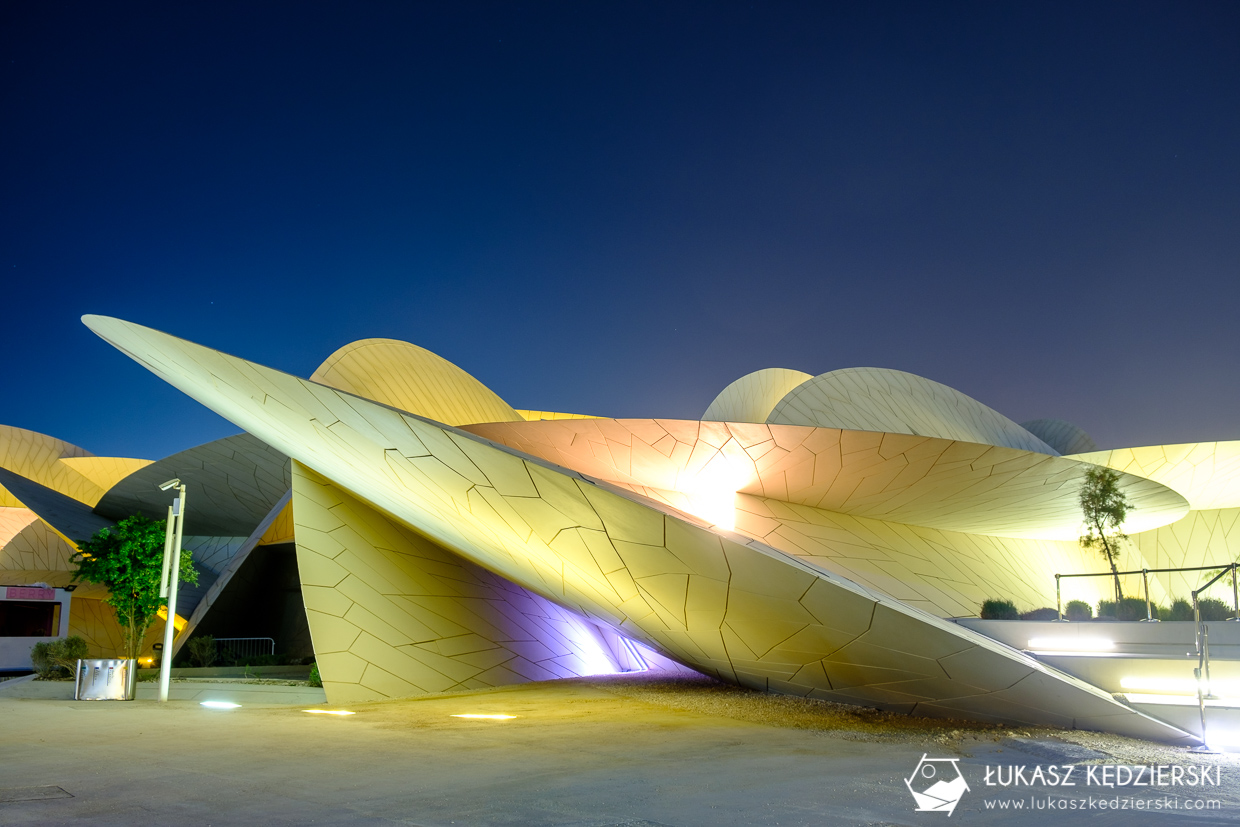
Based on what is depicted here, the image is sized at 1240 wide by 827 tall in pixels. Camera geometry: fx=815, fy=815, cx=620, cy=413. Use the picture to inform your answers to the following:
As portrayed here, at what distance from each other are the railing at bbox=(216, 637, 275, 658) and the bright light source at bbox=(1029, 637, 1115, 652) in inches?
718

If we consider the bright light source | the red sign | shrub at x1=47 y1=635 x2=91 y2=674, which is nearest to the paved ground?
the bright light source

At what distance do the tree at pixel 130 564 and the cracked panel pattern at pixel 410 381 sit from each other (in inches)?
172

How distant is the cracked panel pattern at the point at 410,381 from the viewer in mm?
16906

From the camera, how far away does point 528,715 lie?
34.9ft

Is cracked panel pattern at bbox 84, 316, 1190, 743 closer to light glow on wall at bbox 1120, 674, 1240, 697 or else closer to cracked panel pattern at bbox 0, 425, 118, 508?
light glow on wall at bbox 1120, 674, 1240, 697

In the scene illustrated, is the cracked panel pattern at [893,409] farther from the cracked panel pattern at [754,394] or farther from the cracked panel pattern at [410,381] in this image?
the cracked panel pattern at [410,381]

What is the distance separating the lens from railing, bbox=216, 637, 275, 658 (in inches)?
829

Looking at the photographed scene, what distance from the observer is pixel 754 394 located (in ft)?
90.7

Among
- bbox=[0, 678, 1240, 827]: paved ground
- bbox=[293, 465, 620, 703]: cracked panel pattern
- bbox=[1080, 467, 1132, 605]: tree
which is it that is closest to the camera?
bbox=[0, 678, 1240, 827]: paved ground

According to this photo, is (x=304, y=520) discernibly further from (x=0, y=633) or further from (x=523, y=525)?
(x=0, y=633)

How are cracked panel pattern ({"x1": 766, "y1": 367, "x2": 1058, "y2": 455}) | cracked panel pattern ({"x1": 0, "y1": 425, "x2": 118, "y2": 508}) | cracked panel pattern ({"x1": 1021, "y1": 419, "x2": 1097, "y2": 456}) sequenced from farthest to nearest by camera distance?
cracked panel pattern ({"x1": 0, "y1": 425, "x2": 118, "y2": 508})
cracked panel pattern ({"x1": 1021, "y1": 419, "x2": 1097, "y2": 456})
cracked panel pattern ({"x1": 766, "y1": 367, "x2": 1058, "y2": 455})

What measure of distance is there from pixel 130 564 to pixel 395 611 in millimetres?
5988

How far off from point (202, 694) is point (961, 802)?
44.6 feet

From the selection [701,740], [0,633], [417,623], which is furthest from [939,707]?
[0,633]
